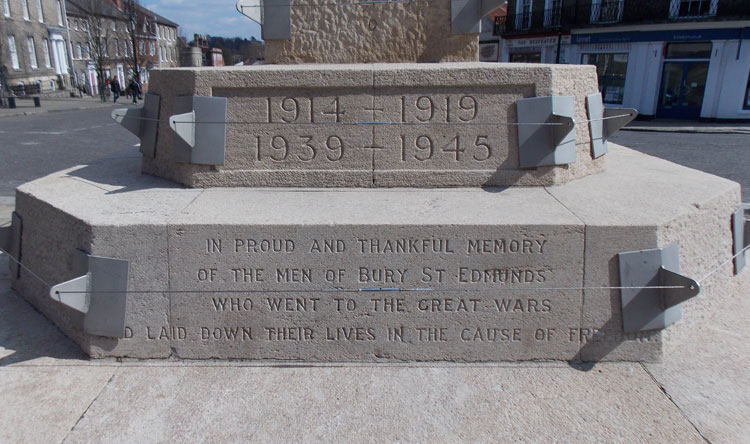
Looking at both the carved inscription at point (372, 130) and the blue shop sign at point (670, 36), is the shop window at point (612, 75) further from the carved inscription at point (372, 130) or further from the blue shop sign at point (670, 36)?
the carved inscription at point (372, 130)

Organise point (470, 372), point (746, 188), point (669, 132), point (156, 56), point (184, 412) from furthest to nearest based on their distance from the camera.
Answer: point (156, 56) → point (669, 132) → point (746, 188) → point (470, 372) → point (184, 412)

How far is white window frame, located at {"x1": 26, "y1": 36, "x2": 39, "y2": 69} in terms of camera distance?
36500 millimetres

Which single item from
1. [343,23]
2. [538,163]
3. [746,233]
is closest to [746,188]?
[746,233]

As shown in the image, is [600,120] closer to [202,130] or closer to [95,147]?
[202,130]

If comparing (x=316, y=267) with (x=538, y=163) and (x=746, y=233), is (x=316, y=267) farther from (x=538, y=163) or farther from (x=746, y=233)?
(x=746, y=233)

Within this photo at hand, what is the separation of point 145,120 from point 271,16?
4.80ft

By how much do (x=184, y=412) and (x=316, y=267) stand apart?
1.07m

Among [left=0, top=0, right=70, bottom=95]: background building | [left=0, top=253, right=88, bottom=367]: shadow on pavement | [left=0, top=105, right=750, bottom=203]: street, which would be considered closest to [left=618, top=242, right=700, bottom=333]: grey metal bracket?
[left=0, top=253, right=88, bottom=367]: shadow on pavement

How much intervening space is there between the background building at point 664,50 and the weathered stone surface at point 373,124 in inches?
790

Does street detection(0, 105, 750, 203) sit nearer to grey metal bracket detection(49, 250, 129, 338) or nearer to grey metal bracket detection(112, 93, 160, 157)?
grey metal bracket detection(112, 93, 160, 157)

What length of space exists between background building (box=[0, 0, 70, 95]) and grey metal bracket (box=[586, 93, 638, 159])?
1325 inches

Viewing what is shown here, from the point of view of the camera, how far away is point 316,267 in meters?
3.38

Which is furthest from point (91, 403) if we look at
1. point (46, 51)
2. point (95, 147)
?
point (46, 51)

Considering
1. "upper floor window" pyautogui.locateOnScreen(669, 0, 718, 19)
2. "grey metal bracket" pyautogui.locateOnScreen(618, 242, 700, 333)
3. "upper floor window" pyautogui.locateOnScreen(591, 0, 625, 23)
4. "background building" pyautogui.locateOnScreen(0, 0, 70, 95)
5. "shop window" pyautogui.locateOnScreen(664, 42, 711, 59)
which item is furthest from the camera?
"background building" pyautogui.locateOnScreen(0, 0, 70, 95)
